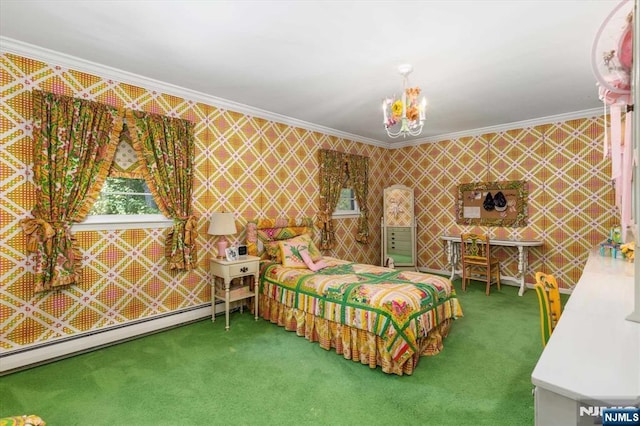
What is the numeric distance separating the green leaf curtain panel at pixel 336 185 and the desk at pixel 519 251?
149cm

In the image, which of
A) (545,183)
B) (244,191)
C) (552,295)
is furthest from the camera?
(545,183)

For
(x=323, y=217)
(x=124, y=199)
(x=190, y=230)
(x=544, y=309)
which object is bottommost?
(x=544, y=309)

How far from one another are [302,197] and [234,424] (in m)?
3.45

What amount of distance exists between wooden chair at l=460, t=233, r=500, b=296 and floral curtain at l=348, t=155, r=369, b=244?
67.0 inches

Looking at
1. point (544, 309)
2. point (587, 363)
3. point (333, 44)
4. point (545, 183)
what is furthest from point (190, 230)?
point (545, 183)

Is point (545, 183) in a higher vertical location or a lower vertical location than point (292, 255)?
higher

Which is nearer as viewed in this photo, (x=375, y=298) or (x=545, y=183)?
(x=375, y=298)

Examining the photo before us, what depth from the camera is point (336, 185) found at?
5543 mm

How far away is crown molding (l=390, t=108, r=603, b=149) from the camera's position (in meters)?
4.60

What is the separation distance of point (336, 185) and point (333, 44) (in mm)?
3031

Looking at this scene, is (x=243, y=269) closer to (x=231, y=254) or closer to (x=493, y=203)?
(x=231, y=254)

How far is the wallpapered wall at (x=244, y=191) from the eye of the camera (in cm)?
272

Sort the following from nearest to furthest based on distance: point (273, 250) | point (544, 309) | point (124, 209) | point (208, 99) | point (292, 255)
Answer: point (544, 309), point (124, 209), point (208, 99), point (292, 255), point (273, 250)

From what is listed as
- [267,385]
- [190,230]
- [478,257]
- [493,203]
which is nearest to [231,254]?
[190,230]
